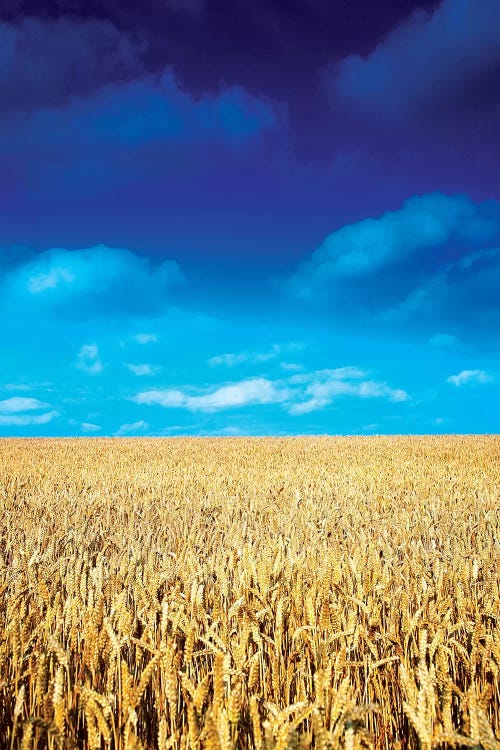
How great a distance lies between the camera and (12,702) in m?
2.50

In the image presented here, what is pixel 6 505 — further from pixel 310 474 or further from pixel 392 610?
pixel 392 610

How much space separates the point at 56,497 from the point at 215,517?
3168 millimetres

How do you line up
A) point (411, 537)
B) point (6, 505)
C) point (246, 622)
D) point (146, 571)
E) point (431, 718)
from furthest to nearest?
point (6, 505)
point (411, 537)
point (146, 571)
point (246, 622)
point (431, 718)

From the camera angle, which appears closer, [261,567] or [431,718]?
[431,718]

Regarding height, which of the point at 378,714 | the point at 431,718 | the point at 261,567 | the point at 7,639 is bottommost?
the point at 378,714

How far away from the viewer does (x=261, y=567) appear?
10.3 feet

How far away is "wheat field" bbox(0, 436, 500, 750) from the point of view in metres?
1.83

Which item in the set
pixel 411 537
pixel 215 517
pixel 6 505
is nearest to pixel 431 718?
pixel 411 537

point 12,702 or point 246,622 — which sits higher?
point 246,622

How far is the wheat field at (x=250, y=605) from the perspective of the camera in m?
1.83

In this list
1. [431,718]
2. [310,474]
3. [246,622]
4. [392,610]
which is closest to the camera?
[431,718]

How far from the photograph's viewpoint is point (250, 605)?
3.42 metres

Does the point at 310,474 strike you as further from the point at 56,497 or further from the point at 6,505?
the point at 6,505

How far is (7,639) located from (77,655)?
40cm
